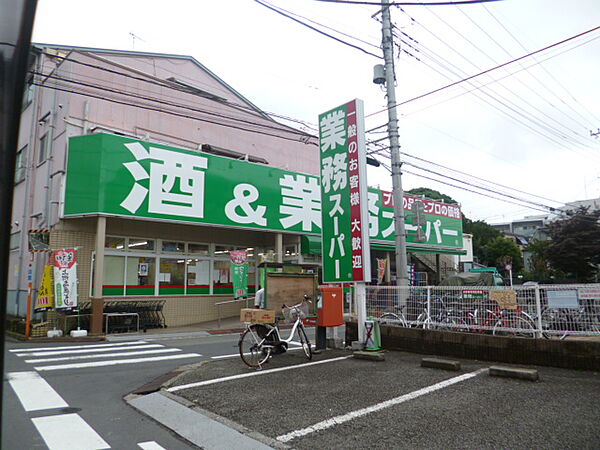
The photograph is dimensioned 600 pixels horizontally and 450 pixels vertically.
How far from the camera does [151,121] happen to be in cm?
1791

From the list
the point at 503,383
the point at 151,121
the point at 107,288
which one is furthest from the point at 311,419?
the point at 151,121

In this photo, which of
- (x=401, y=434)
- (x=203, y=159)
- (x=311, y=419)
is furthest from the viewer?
(x=203, y=159)

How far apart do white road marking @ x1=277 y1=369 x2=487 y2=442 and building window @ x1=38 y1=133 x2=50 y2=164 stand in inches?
648

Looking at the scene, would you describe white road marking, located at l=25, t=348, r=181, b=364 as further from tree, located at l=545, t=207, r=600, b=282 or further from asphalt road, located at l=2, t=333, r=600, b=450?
tree, located at l=545, t=207, r=600, b=282

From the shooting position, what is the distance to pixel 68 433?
4.75 metres

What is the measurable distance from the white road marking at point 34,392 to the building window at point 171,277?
8988 millimetres

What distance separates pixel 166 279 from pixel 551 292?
13632mm

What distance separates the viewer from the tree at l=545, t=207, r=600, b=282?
2884cm

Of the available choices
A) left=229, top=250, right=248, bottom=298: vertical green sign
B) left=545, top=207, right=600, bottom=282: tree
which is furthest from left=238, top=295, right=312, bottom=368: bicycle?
left=545, top=207, right=600, bottom=282: tree

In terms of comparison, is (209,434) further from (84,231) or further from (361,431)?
(84,231)

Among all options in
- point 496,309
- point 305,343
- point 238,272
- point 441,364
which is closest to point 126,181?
point 238,272

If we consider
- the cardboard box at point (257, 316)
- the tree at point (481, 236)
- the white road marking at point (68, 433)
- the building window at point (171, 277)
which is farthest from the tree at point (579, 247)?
the white road marking at point (68, 433)

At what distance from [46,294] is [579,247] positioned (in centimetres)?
3147

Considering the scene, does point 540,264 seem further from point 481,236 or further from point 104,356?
Result: point 104,356
